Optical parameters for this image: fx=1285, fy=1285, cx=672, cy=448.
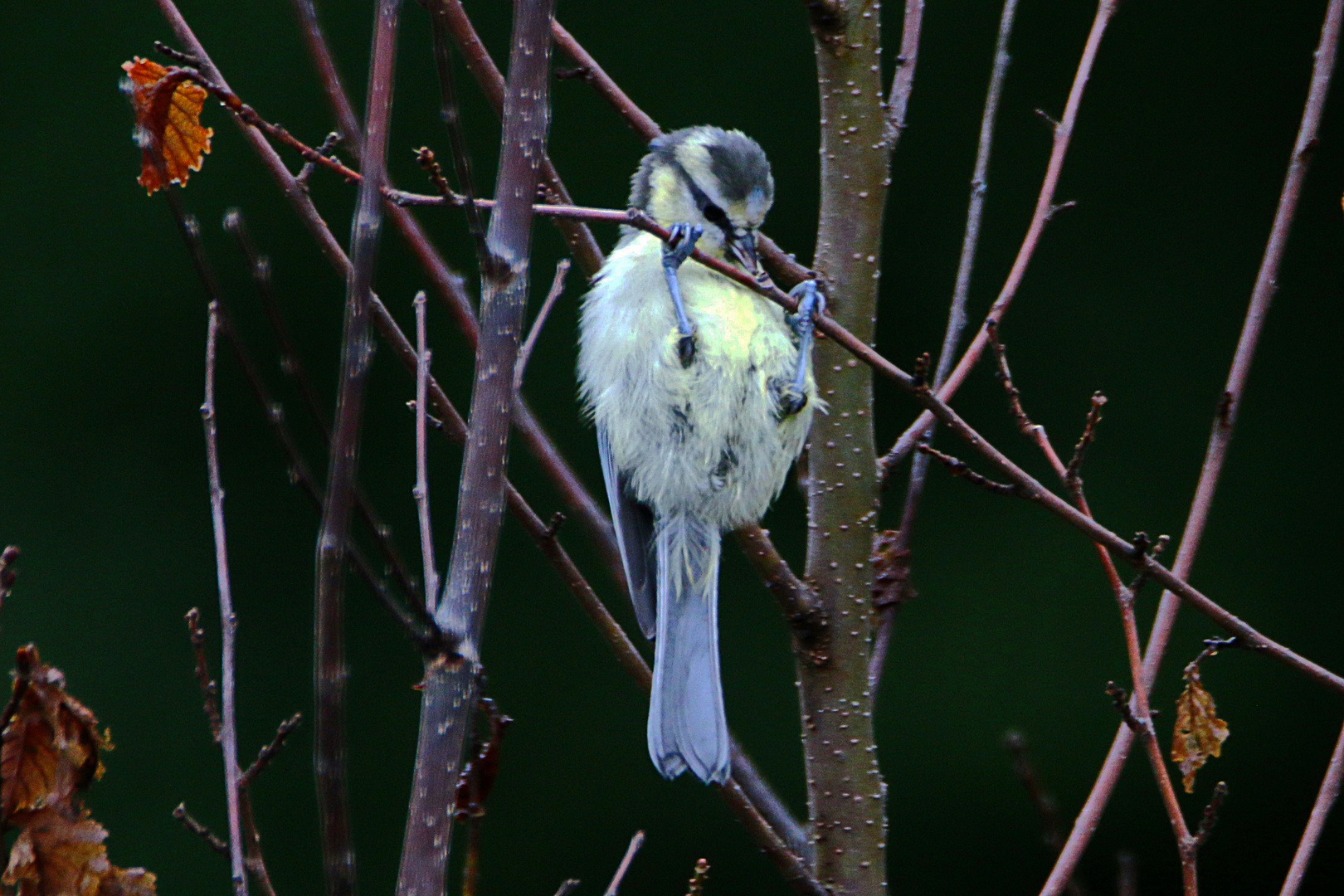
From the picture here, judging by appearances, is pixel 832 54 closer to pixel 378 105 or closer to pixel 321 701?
pixel 378 105

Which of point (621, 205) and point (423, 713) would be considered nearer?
point (423, 713)

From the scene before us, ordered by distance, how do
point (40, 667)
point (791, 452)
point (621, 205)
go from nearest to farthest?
point (40, 667)
point (791, 452)
point (621, 205)

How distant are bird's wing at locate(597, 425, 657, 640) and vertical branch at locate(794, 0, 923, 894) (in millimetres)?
164

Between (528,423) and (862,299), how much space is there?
30cm

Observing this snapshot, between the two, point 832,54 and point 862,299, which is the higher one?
point 832,54

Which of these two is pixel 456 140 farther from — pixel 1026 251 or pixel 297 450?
pixel 1026 251

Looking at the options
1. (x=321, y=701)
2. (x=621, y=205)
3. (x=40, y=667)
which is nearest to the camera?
(x=321, y=701)

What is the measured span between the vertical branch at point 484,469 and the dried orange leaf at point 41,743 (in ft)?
0.86

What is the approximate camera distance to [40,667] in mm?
711

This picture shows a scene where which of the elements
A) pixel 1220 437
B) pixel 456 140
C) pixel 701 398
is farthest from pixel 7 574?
pixel 1220 437

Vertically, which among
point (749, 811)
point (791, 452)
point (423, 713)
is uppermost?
point (423, 713)

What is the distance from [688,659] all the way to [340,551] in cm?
57

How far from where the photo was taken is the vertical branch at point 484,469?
1.78ft

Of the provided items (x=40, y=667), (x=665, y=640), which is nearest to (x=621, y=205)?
(x=665, y=640)
